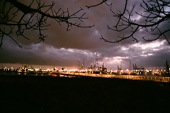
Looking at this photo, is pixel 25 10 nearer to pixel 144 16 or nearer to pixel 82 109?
pixel 144 16

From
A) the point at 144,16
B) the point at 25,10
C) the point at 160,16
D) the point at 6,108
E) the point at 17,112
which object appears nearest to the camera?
the point at 25,10

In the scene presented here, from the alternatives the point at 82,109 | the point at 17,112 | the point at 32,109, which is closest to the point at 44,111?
the point at 32,109

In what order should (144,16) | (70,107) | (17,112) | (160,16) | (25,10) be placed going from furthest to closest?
(70,107) < (17,112) < (144,16) < (160,16) < (25,10)

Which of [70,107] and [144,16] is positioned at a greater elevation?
[144,16]

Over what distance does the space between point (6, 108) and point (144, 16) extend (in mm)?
10141

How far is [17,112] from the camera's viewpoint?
864 cm

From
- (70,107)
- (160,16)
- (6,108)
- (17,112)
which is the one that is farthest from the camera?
(70,107)

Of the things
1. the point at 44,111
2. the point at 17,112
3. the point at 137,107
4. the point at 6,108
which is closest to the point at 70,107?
the point at 44,111

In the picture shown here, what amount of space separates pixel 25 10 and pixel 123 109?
30.7 ft

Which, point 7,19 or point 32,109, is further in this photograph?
point 32,109

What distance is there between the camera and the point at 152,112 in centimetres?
908

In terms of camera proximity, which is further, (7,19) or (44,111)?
(44,111)

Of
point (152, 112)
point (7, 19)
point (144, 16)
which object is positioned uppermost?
point (144, 16)

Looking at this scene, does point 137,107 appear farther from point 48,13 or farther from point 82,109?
point 48,13
